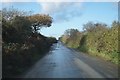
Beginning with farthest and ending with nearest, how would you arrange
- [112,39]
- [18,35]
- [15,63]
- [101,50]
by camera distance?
[101,50] < [112,39] < [18,35] < [15,63]

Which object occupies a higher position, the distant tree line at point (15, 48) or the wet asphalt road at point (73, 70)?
the distant tree line at point (15, 48)

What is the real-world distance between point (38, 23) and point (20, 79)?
5376 centimetres

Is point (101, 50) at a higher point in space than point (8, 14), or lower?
lower

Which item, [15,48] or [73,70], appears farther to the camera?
[15,48]

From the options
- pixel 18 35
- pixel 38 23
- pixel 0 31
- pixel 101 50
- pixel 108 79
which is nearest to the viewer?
pixel 108 79

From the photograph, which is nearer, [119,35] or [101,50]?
[119,35]

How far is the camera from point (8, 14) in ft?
130

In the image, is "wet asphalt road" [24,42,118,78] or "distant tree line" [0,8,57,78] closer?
"wet asphalt road" [24,42,118,78]

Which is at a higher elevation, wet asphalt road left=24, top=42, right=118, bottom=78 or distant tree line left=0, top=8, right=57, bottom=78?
distant tree line left=0, top=8, right=57, bottom=78

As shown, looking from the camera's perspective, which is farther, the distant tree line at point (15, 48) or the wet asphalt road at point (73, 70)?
the distant tree line at point (15, 48)

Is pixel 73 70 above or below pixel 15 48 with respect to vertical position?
below

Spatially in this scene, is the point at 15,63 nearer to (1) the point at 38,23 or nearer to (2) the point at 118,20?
(2) the point at 118,20

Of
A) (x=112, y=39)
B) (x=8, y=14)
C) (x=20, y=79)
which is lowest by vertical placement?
(x=20, y=79)

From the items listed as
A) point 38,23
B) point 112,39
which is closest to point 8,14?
point 112,39
